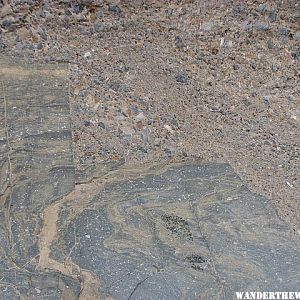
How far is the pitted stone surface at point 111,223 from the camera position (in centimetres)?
174

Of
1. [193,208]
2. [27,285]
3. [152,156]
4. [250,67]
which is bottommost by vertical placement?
[27,285]

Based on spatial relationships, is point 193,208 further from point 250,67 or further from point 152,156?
point 250,67

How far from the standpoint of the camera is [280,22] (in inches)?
71.1

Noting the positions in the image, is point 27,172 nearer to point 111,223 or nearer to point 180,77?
→ point 111,223

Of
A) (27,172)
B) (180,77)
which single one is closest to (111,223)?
(27,172)

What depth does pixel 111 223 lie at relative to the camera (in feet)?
5.85

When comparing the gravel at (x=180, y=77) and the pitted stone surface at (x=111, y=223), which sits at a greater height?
the gravel at (x=180, y=77)

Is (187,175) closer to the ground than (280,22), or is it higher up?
closer to the ground

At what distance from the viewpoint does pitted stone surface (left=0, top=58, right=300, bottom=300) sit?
1.74m

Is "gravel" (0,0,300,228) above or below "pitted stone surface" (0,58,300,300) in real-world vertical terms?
above

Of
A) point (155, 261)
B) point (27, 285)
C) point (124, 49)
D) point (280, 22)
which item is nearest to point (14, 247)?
point (27, 285)

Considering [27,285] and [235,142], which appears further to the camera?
[235,142]

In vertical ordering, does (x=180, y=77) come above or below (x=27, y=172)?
above

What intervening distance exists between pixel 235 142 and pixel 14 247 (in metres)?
0.79
